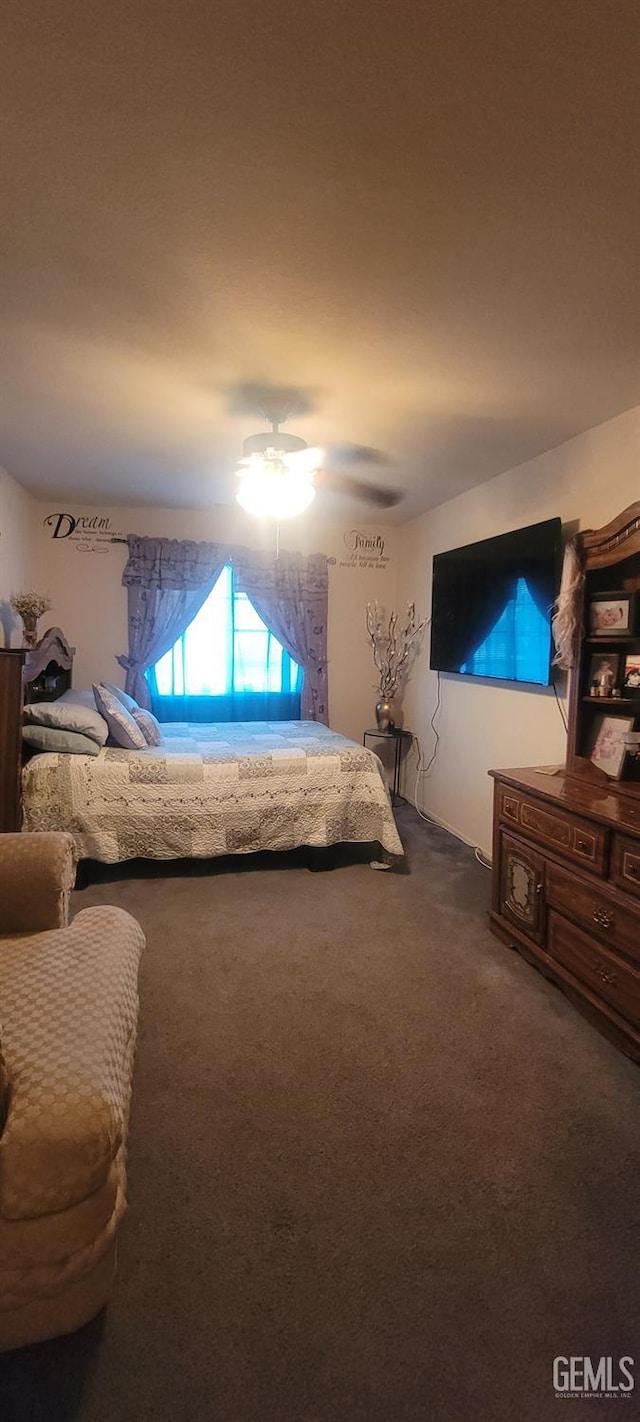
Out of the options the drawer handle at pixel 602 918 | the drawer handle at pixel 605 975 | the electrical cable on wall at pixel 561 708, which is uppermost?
the electrical cable on wall at pixel 561 708

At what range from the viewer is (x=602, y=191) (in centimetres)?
133

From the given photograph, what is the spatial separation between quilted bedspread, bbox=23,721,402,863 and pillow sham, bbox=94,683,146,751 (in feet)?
0.31

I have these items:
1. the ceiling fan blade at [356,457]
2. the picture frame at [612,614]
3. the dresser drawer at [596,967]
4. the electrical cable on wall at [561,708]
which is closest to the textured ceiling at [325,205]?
the ceiling fan blade at [356,457]

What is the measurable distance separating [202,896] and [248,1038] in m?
1.15

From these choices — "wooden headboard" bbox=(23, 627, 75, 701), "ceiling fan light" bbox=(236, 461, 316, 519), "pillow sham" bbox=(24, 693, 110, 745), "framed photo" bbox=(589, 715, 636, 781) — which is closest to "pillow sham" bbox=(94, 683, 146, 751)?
"pillow sham" bbox=(24, 693, 110, 745)

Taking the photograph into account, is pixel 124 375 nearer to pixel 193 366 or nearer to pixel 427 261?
pixel 193 366

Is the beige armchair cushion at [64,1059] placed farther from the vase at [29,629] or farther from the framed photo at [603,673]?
the vase at [29,629]

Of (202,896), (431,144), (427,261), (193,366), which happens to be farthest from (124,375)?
(202,896)

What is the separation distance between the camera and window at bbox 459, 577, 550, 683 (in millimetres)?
3023

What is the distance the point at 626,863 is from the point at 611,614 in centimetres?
112

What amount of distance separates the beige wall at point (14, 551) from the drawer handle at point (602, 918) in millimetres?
3531

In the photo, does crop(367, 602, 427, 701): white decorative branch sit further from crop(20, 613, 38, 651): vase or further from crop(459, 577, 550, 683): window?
crop(20, 613, 38, 651): vase

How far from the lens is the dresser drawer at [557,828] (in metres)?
2.04

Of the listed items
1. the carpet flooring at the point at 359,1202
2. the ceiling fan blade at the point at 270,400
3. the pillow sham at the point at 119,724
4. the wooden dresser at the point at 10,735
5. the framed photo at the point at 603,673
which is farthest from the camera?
the pillow sham at the point at 119,724
